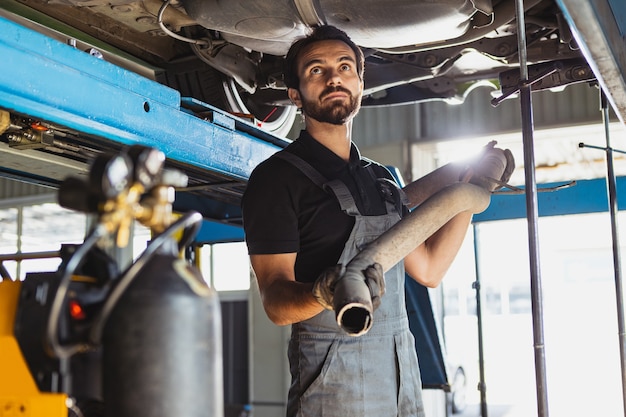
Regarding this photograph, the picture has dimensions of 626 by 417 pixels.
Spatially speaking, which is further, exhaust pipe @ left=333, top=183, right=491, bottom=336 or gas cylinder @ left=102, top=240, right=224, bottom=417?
exhaust pipe @ left=333, top=183, right=491, bottom=336

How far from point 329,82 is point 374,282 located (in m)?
0.96

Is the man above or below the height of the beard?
below

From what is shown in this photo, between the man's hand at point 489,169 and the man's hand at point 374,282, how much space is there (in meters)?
0.62

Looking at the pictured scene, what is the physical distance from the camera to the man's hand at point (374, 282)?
3.98 ft

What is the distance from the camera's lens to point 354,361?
185 centimetres

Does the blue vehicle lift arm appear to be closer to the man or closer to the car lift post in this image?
the man

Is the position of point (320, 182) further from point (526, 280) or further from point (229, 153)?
point (526, 280)

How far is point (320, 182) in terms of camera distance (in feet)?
6.41

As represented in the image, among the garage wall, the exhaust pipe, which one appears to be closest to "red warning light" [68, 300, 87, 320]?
the exhaust pipe

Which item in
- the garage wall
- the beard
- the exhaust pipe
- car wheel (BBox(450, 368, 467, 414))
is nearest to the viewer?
the exhaust pipe

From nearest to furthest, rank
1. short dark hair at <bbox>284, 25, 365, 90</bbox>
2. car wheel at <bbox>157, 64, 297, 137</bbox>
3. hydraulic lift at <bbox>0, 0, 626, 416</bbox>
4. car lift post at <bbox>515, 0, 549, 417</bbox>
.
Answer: car lift post at <bbox>515, 0, 549, 417</bbox> → hydraulic lift at <bbox>0, 0, 626, 416</bbox> → short dark hair at <bbox>284, 25, 365, 90</bbox> → car wheel at <bbox>157, 64, 297, 137</bbox>

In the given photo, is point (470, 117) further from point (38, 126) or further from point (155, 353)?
point (155, 353)

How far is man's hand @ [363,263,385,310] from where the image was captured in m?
1.21

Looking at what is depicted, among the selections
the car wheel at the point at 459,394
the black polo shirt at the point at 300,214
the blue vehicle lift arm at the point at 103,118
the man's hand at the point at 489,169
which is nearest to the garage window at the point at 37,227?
the car wheel at the point at 459,394
